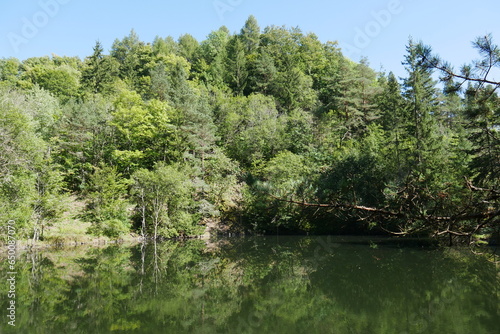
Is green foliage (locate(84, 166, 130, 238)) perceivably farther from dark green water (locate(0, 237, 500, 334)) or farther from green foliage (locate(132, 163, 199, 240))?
dark green water (locate(0, 237, 500, 334))

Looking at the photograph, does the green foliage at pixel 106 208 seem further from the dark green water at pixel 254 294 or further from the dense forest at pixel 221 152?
the dark green water at pixel 254 294

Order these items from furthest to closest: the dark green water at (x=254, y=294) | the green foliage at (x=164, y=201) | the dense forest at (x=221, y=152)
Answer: the green foliage at (x=164, y=201) → the dense forest at (x=221, y=152) → the dark green water at (x=254, y=294)

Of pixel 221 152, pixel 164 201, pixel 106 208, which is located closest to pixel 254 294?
pixel 164 201

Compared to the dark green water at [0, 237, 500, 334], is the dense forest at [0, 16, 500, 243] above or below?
above

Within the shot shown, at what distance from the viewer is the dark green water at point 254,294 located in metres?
7.86

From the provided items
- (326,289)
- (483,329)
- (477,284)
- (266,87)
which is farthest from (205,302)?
(266,87)

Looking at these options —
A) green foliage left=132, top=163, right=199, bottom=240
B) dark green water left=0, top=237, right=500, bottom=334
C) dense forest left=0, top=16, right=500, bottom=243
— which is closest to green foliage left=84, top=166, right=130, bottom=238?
dense forest left=0, top=16, right=500, bottom=243

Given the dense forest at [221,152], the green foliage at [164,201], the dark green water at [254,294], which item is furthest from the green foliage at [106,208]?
the dark green water at [254,294]

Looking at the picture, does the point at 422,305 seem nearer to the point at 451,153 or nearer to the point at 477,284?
the point at 477,284

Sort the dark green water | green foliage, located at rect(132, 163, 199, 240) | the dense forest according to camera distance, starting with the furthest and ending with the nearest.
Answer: green foliage, located at rect(132, 163, 199, 240) → the dense forest → the dark green water

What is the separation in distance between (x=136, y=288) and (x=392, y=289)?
311 inches

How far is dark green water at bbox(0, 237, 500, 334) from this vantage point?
7.86 meters

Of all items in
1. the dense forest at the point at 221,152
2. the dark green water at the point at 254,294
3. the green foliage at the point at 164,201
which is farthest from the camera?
the green foliage at the point at 164,201

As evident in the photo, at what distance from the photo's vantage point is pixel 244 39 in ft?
200
